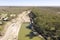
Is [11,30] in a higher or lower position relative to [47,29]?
lower

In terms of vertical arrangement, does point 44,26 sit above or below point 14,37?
above

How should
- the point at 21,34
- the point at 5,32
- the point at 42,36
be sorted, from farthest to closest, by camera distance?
1. the point at 5,32
2. the point at 21,34
3. the point at 42,36

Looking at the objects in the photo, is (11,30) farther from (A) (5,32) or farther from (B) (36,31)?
(B) (36,31)

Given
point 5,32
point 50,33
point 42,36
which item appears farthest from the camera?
point 5,32

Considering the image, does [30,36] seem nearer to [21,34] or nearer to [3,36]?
[21,34]

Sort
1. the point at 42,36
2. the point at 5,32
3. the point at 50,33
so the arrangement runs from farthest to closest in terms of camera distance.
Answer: the point at 5,32 → the point at 42,36 → the point at 50,33

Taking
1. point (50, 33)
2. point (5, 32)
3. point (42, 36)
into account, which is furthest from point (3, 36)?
point (50, 33)

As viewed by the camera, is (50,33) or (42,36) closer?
(50,33)

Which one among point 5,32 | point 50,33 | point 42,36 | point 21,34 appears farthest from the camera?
point 5,32

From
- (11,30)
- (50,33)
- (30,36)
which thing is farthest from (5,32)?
(50,33)
